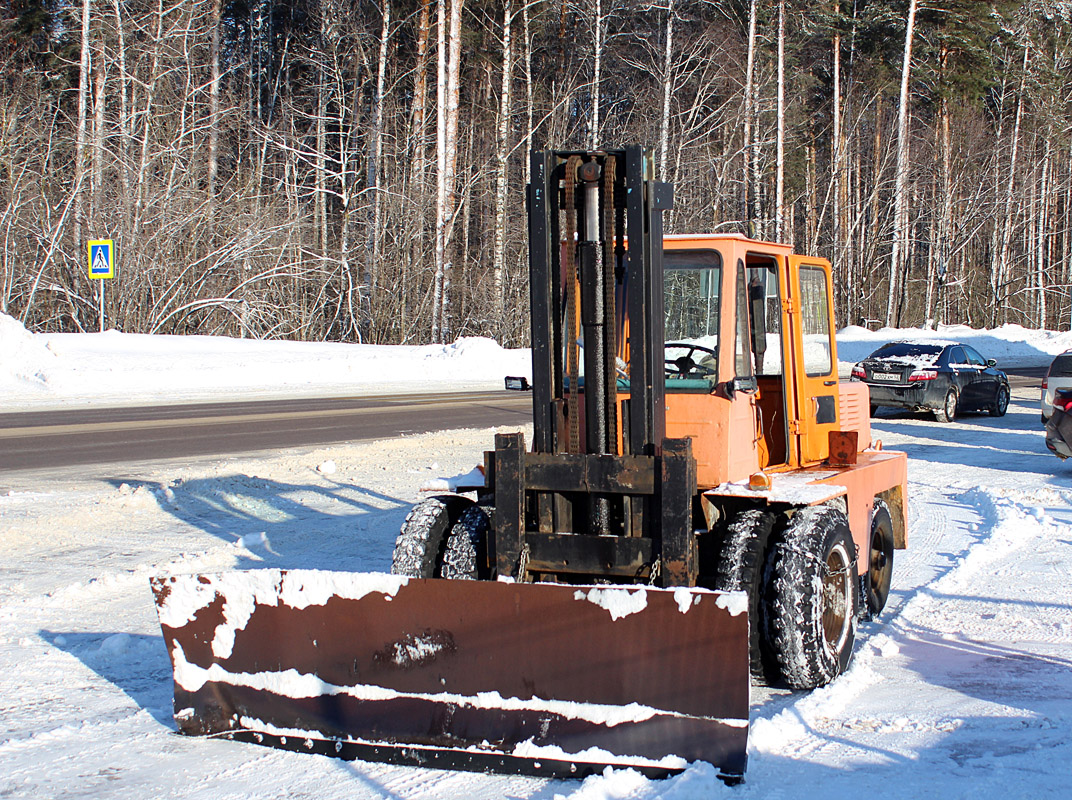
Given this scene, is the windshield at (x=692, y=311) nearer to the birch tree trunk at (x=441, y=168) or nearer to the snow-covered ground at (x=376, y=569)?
the snow-covered ground at (x=376, y=569)

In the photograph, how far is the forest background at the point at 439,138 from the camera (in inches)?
1237

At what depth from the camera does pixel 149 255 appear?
30.7 meters

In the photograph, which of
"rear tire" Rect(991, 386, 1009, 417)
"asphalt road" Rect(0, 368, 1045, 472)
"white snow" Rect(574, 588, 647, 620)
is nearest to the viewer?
"white snow" Rect(574, 588, 647, 620)

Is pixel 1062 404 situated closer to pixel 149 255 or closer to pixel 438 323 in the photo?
pixel 438 323

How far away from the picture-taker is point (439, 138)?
31141mm

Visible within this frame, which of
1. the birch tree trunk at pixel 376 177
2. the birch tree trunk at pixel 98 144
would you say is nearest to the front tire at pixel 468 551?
the birch tree trunk at pixel 98 144

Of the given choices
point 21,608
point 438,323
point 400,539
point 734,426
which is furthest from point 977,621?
point 438,323

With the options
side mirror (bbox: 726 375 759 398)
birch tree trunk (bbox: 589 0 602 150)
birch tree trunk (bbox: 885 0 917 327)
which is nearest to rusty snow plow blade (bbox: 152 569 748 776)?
side mirror (bbox: 726 375 759 398)

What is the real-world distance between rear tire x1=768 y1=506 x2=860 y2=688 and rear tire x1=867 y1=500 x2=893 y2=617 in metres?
1.53

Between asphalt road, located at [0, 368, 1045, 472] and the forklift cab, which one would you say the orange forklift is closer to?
the forklift cab

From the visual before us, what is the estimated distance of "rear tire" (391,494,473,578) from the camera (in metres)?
5.42

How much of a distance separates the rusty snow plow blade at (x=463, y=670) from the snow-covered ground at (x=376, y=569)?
4.9 inches

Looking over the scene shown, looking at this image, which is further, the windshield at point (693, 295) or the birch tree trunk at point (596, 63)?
the birch tree trunk at point (596, 63)

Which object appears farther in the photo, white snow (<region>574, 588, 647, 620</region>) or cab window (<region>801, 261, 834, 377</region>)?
cab window (<region>801, 261, 834, 377</region>)
